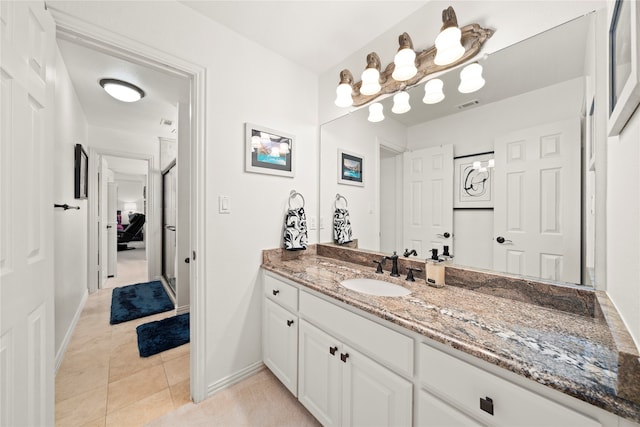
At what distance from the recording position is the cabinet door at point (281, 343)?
1458 millimetres

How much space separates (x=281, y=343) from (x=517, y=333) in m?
1.28

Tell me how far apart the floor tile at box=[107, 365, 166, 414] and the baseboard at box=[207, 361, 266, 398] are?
34 centimetres

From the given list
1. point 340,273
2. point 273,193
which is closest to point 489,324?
point 340,273

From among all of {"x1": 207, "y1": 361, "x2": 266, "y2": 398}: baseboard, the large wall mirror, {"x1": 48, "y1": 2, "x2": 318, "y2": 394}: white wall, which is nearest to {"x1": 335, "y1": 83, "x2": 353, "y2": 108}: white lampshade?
the large wall mirror

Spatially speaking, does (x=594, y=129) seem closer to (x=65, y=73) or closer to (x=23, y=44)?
(x=23, y=44)

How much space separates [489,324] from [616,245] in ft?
1.48

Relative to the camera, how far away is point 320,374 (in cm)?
126

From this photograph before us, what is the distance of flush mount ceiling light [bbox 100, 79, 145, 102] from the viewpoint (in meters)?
2.33

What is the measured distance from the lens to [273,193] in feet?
6.21

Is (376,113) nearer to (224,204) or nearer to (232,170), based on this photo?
(232,170)

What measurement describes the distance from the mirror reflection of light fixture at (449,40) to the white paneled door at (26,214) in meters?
1.69

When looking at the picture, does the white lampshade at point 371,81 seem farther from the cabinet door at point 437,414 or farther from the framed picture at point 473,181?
the cabinet door at point 437,414

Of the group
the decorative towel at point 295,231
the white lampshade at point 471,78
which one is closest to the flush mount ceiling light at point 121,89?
the decorative towel at point 295,231

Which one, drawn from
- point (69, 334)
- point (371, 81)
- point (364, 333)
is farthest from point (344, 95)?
point (69, 334)
